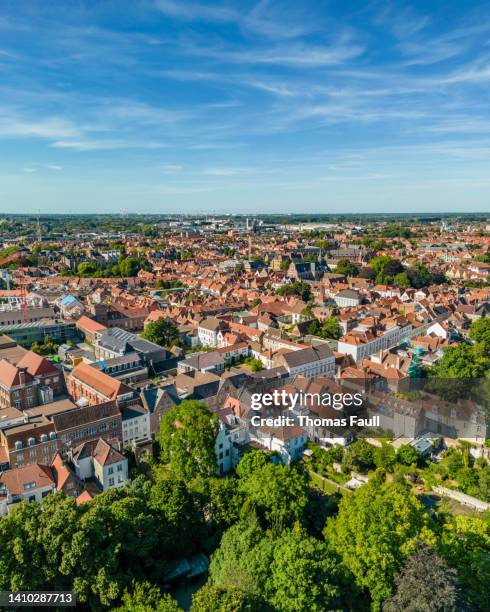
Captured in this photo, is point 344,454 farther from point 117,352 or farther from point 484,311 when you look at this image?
point 484,311

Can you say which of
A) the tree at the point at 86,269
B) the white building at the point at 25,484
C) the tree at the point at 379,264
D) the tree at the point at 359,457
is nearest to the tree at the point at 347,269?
the tree at the point at 379,264

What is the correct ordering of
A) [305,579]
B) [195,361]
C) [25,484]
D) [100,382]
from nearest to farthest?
[305,579], [25,484], [100,382], [195,361]

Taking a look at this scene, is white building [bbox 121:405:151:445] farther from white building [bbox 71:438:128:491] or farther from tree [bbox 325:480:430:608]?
tree [bbox 325:480:430:608]

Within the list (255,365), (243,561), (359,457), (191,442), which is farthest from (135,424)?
(255,365)

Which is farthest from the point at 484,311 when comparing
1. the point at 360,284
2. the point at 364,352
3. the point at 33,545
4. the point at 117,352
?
the point at 33,545

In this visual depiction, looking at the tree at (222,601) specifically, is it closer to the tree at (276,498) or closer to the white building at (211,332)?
the tree at (276,498)

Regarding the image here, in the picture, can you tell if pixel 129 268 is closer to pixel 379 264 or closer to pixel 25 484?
pixel 379 264
